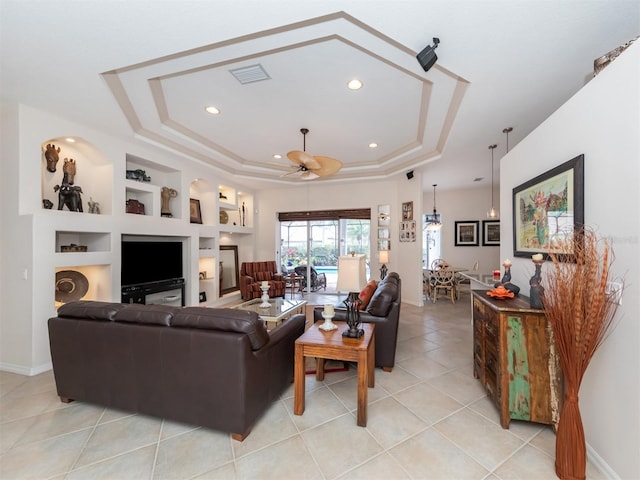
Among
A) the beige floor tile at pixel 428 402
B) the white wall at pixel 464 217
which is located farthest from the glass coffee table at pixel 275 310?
the white wall at pixel 464 217

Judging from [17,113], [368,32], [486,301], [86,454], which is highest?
[368,32]

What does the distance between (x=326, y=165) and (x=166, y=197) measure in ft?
10.2

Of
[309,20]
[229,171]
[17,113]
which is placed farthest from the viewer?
→ [229,171]

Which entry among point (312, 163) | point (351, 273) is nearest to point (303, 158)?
point (312, 163)

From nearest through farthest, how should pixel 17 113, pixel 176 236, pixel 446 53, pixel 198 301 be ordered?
pixel 446 53
pixel 17 113
pixel 176 236
pixel 198 301

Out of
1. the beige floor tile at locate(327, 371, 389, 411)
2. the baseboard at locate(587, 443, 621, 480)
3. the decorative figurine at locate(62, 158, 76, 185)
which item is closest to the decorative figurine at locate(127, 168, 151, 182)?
the decorative figurine at locate(62, 158, 76, 185)

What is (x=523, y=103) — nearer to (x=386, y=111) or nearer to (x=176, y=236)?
(x=386, y=111)

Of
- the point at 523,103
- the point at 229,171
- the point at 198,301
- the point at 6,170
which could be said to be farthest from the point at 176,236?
the point at 523,103

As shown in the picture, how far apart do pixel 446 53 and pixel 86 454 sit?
380 cm

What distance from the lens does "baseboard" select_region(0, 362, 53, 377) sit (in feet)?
9.12

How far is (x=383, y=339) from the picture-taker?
283 centimetres

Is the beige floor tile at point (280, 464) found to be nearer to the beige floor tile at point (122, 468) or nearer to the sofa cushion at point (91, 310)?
the beige floor tile at point (122, 468)

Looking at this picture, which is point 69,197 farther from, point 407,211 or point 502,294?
point 407,211

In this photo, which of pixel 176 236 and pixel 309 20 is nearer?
pixel 309 20
